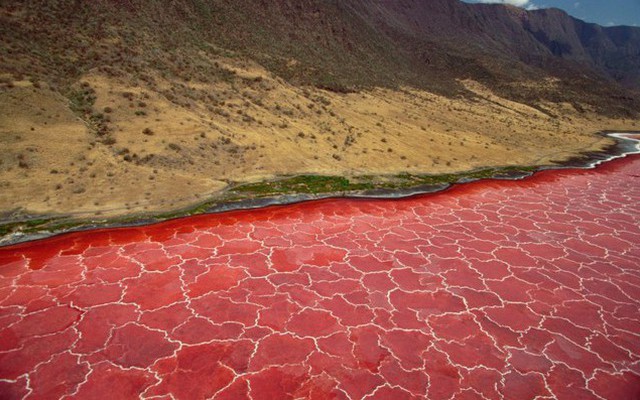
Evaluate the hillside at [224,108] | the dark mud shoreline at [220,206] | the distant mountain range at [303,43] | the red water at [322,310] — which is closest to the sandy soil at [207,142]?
the hillside at [224,108]

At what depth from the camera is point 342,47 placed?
53.7m

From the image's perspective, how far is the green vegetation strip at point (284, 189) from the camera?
48.3 feet

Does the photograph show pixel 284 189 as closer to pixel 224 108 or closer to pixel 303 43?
pixel 224 108

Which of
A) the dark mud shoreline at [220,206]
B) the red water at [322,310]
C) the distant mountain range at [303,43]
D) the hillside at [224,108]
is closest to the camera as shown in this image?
the red water at [322,310]

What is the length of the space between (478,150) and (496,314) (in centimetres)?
2247

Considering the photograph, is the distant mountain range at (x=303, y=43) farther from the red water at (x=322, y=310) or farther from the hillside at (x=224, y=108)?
the red water at (x=322, y=310)

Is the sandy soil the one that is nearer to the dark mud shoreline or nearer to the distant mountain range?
the dark mud shoreline

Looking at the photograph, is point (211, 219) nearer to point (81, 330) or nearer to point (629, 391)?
point (81, 330)

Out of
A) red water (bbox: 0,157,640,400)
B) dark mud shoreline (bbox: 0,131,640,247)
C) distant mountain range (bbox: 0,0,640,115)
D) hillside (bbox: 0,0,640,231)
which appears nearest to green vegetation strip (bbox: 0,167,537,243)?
dark mud shoreline (bbox: 0,131,640,247)

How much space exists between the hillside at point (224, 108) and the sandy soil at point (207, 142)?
0.10 meters

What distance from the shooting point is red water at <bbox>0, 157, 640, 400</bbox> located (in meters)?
8.52

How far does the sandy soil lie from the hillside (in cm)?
10

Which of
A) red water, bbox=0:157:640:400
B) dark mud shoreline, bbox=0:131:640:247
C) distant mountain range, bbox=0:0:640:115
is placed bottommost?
dark mud shoreline, bbox=0:131:640:247

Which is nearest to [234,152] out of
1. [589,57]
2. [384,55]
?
[384,55]
